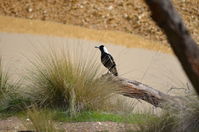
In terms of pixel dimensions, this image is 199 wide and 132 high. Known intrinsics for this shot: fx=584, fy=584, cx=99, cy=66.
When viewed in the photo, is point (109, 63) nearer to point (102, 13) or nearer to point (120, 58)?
point (120, 58)

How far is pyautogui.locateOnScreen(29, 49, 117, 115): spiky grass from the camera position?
612cm

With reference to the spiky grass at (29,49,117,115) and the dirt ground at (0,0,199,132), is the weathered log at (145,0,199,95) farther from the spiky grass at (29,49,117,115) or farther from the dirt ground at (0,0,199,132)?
→ the dirt ground at (0,0,199,132)

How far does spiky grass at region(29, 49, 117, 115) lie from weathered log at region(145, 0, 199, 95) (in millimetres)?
3380

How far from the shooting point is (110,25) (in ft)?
46.9

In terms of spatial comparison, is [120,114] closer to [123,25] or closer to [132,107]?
[132,107]

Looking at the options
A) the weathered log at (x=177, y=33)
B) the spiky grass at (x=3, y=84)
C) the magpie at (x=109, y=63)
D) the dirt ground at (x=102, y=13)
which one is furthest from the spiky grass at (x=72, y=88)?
the dirt ground at (x=102, y=13)

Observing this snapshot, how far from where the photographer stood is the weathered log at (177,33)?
2.63 meters

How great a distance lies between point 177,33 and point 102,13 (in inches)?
482

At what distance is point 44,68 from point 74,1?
879cm

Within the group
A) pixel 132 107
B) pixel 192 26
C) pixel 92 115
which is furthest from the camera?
pixel 192 26

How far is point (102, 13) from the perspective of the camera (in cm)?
1483

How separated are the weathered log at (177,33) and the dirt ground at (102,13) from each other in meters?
11.0

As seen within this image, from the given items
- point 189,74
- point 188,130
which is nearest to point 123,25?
point 188,130

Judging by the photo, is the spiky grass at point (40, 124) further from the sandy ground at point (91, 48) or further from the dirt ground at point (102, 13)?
the dirt ground at point (102, 13)
